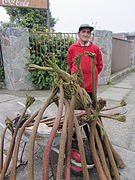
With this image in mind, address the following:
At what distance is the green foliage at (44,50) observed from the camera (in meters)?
4.95

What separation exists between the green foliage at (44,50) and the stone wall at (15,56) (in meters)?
0.22

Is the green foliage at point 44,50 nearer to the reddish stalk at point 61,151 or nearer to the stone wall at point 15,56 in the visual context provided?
the stone wall at point 15,56

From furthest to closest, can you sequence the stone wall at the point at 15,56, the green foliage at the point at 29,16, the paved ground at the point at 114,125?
the green foliage at the point at 29,16
the stone wall at the point at 15,56
the paved ground at the point at 114,125

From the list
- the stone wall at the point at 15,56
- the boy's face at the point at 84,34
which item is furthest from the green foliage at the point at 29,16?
the boy's face at the point at 84,34

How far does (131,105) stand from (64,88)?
308 cm

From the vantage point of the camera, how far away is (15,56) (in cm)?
494

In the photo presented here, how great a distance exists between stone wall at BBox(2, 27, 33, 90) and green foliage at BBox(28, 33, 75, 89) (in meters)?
0.22

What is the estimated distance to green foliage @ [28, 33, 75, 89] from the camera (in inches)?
195

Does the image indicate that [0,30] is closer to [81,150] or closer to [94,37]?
[94,37]

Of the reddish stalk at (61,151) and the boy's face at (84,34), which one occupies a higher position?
the boy's face at (84,34)

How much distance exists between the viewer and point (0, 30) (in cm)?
489

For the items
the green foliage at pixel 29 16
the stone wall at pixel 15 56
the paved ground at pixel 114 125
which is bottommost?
the paved ground at pixel 114 125

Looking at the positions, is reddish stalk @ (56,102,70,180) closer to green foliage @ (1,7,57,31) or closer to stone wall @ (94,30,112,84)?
stone wall @ (94,30,112,84)

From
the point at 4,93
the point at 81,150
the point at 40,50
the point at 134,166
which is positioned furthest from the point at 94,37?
the point at 81,150
